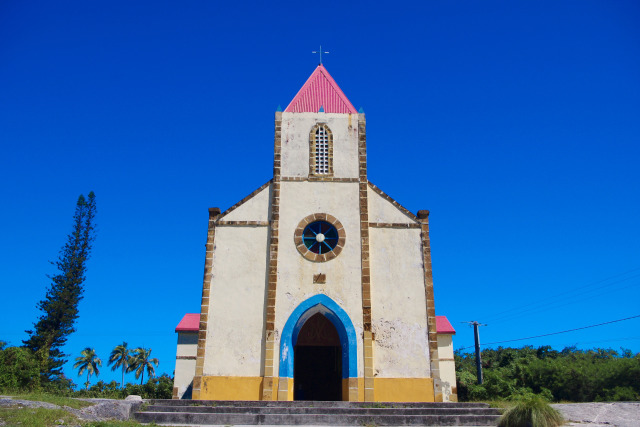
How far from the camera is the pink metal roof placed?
63.2ft

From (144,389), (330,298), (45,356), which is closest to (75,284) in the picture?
(45,356)

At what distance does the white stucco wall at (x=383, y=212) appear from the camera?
57.8 feet

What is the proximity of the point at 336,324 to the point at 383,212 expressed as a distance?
4174mm

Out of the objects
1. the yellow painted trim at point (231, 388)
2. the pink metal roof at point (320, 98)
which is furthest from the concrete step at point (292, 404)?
the pink metal roof at point (320, 98)

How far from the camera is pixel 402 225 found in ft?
57.4

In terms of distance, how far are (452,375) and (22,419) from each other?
64.0ft

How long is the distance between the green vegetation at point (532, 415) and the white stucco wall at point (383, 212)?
25.9ft

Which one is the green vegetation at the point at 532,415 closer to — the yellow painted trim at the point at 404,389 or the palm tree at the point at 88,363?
the yellow painted trim at the point at 404,389

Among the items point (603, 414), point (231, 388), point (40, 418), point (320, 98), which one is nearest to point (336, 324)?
point (231, 388)

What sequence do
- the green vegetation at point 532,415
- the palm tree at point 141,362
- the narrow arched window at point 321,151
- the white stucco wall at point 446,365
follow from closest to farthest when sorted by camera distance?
1. the green vegetation at point 532,415
2. the narrow arched window at point 321,151
3. the white stucco wall at point 446,365
4. the palm tree at point 141,362

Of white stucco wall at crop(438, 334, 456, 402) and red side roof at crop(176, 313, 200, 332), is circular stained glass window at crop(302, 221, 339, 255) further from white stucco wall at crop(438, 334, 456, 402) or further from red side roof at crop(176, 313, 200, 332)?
white stucco wall at crop(438, 334, 456, 402)

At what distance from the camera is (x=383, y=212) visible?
17.7 meters

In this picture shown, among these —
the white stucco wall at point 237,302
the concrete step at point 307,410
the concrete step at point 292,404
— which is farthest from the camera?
the white stucco wall at point 237,302

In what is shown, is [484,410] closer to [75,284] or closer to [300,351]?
[300,351]
